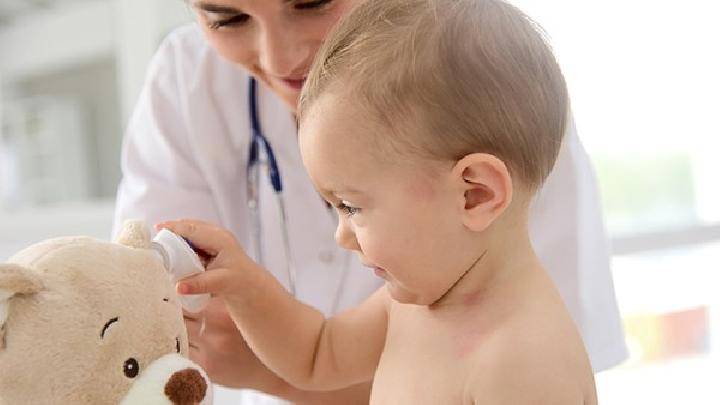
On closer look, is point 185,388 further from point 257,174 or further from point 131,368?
point 257,174

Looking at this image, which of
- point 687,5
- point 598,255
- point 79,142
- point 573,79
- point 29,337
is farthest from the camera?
point 79,142

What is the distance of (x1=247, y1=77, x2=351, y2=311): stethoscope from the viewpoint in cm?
126

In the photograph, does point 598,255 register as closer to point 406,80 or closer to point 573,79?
point 406,80

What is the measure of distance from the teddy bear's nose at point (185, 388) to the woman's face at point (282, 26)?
1.48ft

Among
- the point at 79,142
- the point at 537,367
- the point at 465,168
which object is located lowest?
the point at 79,142

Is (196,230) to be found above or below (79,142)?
above

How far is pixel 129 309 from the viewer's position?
70 centimetres

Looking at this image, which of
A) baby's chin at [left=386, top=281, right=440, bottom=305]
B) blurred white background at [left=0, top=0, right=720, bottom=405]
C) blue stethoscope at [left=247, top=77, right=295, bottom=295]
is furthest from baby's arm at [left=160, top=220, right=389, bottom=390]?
blurred white background at [left=0, top=0, right=720, bottom=405]

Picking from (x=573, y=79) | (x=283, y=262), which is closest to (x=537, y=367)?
(x=283, y=262)

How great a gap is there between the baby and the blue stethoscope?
1.24ft

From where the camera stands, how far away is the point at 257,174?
129cm

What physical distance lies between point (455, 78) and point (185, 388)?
11.9 inches

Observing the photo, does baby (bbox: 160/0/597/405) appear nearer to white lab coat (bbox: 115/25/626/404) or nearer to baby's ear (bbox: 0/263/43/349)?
baby's ear (bbox: 0/263/43/349)

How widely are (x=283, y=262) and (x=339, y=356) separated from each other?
0.91ft
